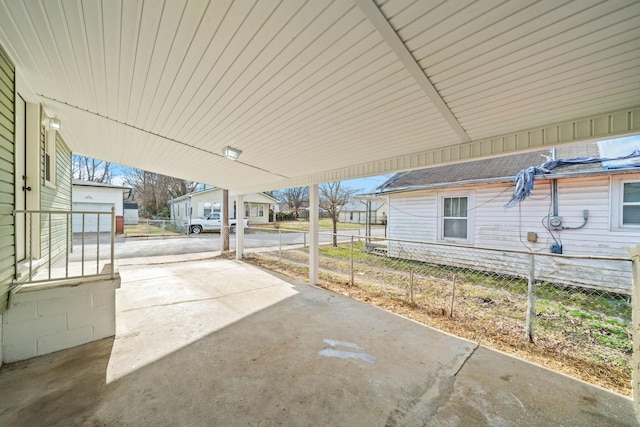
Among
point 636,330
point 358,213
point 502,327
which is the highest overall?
point 358,213

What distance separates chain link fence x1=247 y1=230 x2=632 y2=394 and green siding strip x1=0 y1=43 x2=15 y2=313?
4.07 meters

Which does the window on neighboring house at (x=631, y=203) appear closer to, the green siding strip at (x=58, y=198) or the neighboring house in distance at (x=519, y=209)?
the neighboring house in distance at (x=519, y=209)

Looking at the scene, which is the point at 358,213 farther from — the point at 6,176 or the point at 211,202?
the point at 6,176

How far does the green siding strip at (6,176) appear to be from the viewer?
88.3 inches

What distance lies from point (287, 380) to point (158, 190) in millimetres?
25873

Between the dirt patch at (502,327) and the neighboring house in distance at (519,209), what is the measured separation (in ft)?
4.42

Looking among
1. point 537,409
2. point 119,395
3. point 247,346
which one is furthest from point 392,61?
point 119,395

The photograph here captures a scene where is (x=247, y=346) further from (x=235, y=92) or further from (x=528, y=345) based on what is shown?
(x=528, y=345)

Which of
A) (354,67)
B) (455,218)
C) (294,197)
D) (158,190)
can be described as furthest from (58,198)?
(294,197)

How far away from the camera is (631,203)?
4.61 metres

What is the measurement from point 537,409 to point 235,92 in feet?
12.3

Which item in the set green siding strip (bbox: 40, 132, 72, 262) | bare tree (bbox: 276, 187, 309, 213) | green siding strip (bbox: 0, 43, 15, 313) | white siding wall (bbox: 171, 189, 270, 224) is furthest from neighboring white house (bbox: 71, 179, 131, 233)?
bare tree (bbox: 276, 187, 309, 213)

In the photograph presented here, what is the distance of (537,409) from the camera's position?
6.16 ft

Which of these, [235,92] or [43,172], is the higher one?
[235,92]
